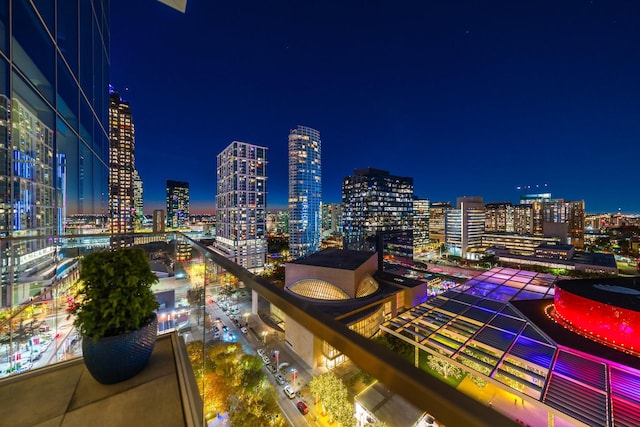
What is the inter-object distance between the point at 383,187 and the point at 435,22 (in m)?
30.0

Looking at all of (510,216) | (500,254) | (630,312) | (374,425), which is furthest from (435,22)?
(510,216)

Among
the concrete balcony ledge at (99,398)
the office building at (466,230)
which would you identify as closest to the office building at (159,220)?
the concrete balcony ledge at (99,398)

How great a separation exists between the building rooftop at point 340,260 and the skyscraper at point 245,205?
18104 mm

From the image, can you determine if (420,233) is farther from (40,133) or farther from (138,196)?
(138,196)

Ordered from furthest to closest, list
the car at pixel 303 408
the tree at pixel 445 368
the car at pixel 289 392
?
the tree at pixel 445 368, the car at pixel 289 392, the car at pixel 303 408

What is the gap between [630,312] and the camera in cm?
944

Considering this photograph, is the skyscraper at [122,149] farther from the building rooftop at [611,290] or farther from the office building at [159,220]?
the building rooftop at [611,290]

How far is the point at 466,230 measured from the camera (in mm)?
54062

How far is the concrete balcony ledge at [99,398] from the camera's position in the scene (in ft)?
6.43

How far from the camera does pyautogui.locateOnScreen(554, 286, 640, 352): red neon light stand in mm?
9438

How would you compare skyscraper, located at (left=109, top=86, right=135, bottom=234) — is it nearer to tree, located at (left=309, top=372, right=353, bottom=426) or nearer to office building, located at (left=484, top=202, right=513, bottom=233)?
tree, located at (left=309, top=372, right=353, bottom=426)

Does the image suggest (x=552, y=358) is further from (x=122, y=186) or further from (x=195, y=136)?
(x=195, y=136)

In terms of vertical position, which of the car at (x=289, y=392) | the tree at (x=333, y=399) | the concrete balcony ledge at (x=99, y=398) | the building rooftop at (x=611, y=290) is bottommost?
the car at (x=289, y=392)

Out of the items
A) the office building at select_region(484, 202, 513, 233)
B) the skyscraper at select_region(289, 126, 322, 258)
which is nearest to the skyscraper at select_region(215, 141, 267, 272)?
the skyscraper at select_region(289, 126, 322, 258)
